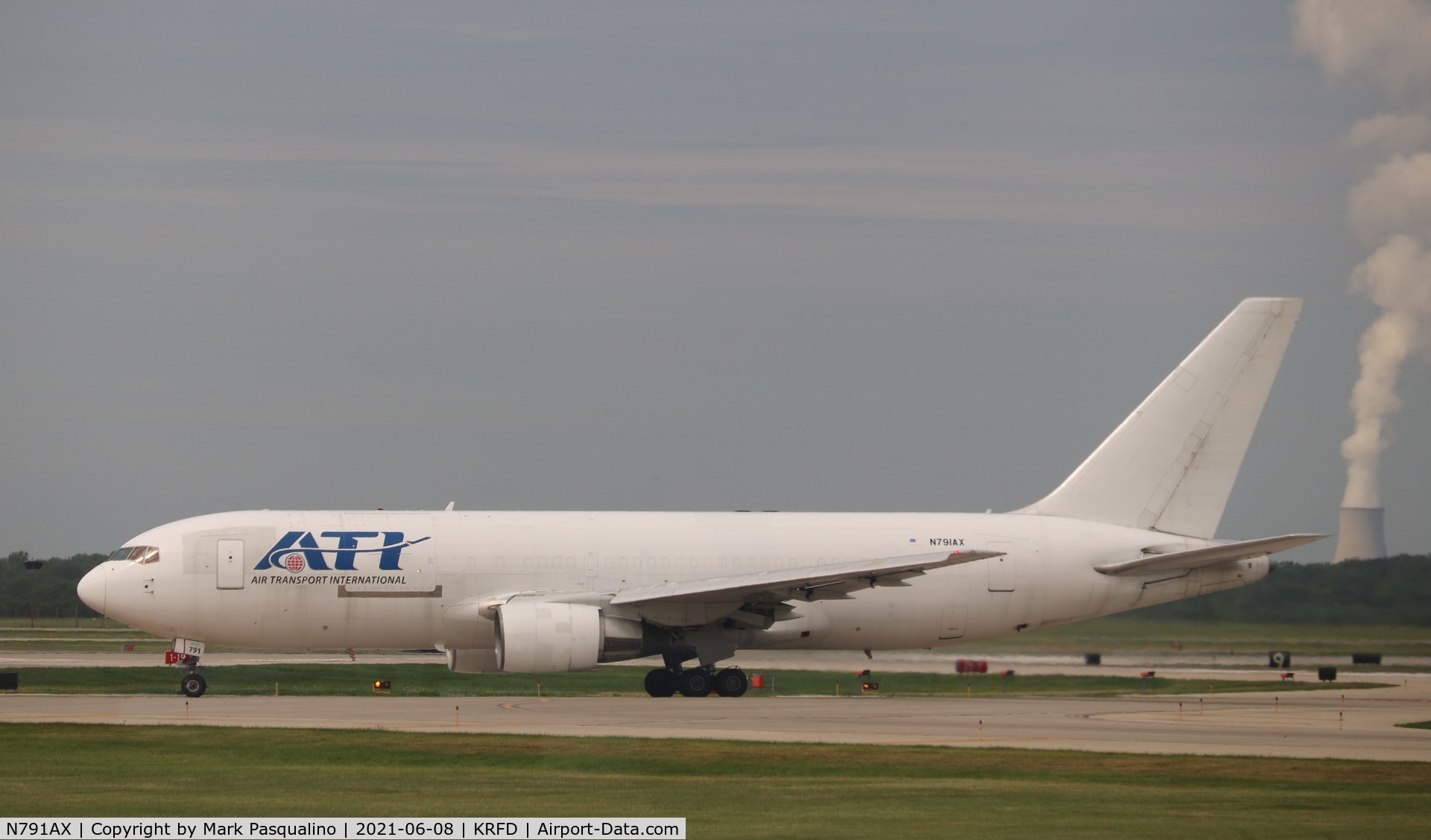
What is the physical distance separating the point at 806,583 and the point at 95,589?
1521cm

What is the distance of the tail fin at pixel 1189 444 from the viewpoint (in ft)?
130

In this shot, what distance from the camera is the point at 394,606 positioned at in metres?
35.1

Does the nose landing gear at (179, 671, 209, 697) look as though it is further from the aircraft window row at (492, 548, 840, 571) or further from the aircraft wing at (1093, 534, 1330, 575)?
the aircraft wing at (1093, 534, 1330, 575)

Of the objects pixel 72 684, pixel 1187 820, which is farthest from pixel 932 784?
pixel 72 684

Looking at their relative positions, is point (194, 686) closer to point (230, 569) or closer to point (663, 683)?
point (230, 569)

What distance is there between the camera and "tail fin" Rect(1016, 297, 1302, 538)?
39.5m

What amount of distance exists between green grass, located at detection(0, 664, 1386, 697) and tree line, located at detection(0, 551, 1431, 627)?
1.86m

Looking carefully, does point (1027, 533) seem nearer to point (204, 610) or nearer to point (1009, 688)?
point (1009, 688)

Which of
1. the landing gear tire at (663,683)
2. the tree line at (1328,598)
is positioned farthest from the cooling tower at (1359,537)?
the landing gear tire at (663,683)

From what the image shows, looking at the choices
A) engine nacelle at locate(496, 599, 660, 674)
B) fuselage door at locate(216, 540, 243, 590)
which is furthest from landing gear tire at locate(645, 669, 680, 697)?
fuselage door at locate(216, 540, 243, 590)

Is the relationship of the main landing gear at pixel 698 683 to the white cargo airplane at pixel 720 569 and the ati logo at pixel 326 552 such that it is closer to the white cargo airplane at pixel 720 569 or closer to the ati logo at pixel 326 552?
the white cargo airplane at pixel 720 569

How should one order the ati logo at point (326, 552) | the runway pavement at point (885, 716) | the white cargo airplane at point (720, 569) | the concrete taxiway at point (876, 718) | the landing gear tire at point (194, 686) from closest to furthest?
the concrete taxiway at point (876, 718) → the runway pavement at point (885, 716) → the white cargo airplane at point (720, 569) → the ati logo at point (326, 552) → the landing gear tire at point (194, 686)

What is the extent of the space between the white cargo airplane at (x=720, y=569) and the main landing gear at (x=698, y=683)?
0.15 ft

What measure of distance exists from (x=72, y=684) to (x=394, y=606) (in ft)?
35.7
